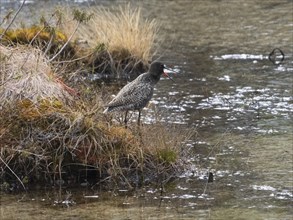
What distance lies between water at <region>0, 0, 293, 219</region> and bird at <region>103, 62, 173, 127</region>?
1.06 metres

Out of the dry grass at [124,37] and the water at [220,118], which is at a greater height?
the dry grass at [124,37]

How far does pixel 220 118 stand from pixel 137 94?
2794 millimetres

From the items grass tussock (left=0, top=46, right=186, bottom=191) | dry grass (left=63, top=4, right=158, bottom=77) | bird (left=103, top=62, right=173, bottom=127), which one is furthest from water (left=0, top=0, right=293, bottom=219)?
bird (left=103, top=62, right=173, bottom=127)

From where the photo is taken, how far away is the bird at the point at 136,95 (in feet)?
42.4

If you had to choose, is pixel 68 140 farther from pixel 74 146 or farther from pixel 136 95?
pixel 136 95

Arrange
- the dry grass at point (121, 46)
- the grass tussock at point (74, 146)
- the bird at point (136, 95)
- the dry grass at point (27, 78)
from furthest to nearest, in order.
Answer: the dry grass at point (121, 46) < the bird at point (136, 95) < the dry grass at point (27, 78) < the grass tussock at point (74, 146)

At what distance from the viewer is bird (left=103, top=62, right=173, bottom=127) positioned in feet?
42.4

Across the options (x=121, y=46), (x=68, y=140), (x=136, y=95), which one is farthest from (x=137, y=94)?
(x=121, y=46)

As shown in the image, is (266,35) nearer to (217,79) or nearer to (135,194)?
(217,79)

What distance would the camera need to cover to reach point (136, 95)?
13.1 meters

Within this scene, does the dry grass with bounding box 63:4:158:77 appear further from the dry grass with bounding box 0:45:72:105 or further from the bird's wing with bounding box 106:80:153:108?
the bird's wing with bounding box 106:80:153:108

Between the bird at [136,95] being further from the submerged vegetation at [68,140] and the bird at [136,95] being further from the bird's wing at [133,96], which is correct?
the submerged vegetation at [68,140]

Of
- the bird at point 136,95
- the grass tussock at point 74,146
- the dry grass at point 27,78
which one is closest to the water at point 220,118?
the grass tussock at point 74,146

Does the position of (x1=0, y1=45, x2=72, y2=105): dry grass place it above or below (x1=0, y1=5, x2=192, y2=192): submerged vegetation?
above
